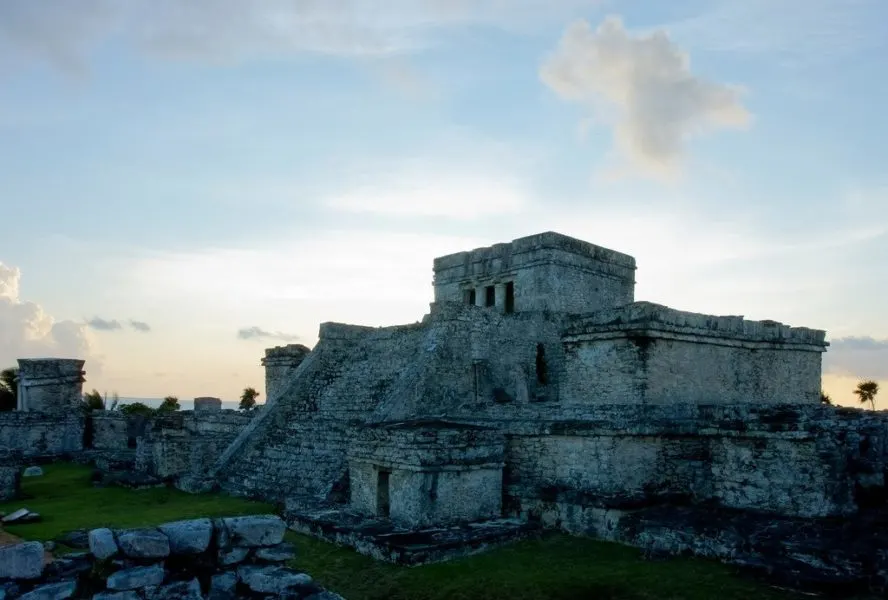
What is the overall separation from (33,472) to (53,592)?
1652cm

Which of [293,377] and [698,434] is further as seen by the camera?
[293,377]

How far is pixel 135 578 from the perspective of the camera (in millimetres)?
5504

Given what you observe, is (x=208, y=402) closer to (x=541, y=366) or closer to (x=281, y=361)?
(x=281, y=361)

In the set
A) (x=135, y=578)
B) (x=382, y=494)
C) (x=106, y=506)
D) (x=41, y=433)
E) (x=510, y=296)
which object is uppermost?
(x=510, y=296)

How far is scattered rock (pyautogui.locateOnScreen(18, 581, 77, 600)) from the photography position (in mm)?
5195

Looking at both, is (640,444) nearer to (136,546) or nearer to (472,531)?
(472,531)

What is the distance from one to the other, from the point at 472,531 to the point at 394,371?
7015 millimetres

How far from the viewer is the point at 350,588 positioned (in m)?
8.54

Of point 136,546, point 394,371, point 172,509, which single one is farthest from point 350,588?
point 394,371

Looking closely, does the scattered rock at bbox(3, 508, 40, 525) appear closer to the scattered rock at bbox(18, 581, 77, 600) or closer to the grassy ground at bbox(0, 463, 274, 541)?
the grassy ground at bbox(0, 463, 274, 541)

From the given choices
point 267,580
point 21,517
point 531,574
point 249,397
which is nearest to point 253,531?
point 267,580

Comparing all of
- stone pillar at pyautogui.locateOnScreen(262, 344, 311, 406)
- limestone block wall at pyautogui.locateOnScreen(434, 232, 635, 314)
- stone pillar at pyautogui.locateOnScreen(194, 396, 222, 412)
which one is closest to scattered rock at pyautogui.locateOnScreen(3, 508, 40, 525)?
stone pillar at pyautogui.locateOnScreen(262, 344, 311, 406)

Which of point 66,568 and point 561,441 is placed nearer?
point 66,568

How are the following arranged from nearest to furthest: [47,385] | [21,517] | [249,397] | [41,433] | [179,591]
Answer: [179,591] < [21,517] < [41,433] < [47,385] < [249,397]
